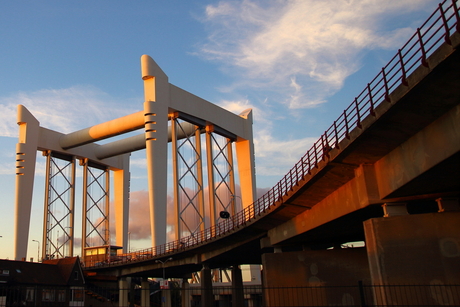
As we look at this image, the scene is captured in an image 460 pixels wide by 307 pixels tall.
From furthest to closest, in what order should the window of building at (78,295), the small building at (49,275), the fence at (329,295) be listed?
the window of building at (78,295)
the small building at (49,275)
the fence at (329,295)

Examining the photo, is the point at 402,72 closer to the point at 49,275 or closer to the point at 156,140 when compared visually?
A: the point at 156,140

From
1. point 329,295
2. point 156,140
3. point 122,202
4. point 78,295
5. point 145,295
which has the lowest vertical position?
point 329,295

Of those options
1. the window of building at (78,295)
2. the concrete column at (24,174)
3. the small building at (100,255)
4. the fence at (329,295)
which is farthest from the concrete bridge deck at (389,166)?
the concrete column at (24,174)

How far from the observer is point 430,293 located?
58.9 feet

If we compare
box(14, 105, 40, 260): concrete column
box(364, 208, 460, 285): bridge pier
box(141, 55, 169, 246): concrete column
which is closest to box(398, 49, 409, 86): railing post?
box(364, 208, 460, 285): bridge pier

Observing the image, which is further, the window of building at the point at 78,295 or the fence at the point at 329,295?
the window of building at the point at 78,295

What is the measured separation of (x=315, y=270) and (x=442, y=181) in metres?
13.2

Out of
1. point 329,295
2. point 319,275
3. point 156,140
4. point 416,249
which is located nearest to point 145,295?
point 156,140

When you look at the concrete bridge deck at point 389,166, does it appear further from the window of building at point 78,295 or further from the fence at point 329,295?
the window of building at point 78,295

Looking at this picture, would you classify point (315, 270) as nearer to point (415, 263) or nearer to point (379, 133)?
point (415, 263)

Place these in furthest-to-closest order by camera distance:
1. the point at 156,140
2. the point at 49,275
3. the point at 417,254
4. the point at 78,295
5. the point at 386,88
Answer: the point at 49,275 → the point at 78,295 → the point at 156,140 → the point at 417,254 → the point at 386,88

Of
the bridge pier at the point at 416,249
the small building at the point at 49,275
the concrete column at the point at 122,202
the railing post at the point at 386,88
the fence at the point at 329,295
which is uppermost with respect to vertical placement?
the concrete column at the point at 122,202

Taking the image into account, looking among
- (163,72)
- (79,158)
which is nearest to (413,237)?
(163,72)

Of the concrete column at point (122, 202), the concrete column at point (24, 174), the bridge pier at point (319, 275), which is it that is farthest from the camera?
the concrete column at point (122, 202)
